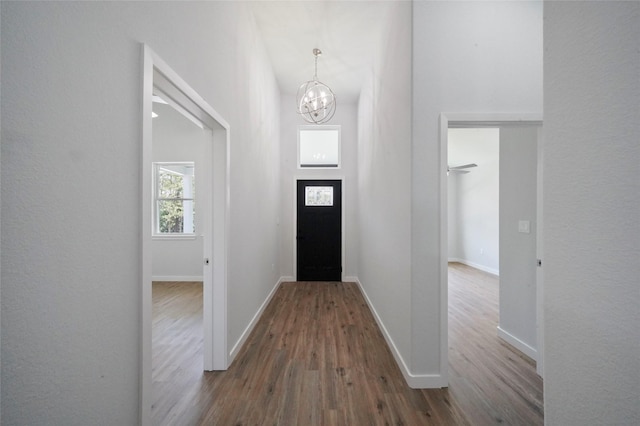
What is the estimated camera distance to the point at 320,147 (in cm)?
504

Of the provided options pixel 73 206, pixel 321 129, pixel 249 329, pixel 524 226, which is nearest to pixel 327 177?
pixel 321 129

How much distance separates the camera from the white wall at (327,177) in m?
4.88

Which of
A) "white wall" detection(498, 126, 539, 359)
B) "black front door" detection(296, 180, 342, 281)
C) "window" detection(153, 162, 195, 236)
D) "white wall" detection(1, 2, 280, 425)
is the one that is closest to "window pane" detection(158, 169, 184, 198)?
"window" detection(153, 162, 195, 236)

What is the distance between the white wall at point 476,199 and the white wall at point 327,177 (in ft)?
8.06

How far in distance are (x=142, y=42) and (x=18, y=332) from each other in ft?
3.83

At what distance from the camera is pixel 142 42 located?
1.09 m

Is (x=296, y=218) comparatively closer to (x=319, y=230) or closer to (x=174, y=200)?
(x=319, y=230)

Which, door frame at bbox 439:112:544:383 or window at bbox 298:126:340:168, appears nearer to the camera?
door frame at bbox 439:112:544:383

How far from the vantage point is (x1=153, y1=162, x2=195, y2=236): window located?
17.0 ft

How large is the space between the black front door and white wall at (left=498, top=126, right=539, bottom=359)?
280 centimetres

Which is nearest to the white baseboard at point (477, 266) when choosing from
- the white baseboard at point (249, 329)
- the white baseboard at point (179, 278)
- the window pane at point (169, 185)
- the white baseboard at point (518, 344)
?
the white baseboard at point (518, 344)

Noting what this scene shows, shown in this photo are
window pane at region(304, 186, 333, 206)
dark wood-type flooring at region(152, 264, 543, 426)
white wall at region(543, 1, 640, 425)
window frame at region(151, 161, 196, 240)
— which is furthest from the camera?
window frame at region(151, 161, 196, 240)

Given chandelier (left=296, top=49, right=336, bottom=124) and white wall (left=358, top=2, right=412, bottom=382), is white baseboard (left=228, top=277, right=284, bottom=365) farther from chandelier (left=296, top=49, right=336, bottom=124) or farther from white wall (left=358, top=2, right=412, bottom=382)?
chandelier (left=296, top=49, right=336, bottom=124)

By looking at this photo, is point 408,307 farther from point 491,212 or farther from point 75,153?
point 491,212
